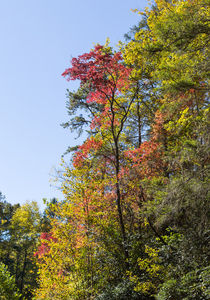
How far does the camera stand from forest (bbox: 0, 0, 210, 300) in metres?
5.28

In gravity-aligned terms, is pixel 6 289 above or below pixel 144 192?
below

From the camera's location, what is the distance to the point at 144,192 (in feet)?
26.3

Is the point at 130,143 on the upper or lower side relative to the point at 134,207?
upper

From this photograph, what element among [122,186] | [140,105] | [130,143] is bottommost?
[122,186]

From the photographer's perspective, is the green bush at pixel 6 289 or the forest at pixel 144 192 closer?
the green bush at pixel 6 289

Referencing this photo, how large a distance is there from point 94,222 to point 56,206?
1222 millimetres

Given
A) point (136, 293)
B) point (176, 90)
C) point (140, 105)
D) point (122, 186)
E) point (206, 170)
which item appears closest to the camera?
point (206, 170)

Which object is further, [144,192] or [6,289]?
[144,192]

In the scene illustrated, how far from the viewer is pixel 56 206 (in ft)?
23.8

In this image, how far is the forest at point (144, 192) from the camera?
528cm

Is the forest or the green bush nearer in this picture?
the green bush

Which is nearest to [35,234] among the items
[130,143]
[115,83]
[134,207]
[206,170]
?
[130,143]

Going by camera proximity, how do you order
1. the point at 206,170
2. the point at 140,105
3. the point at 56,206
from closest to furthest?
the point at 206,170 → the point at 56,206 → the point at 140,105

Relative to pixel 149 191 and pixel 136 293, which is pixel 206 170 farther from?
pixel 136 293
